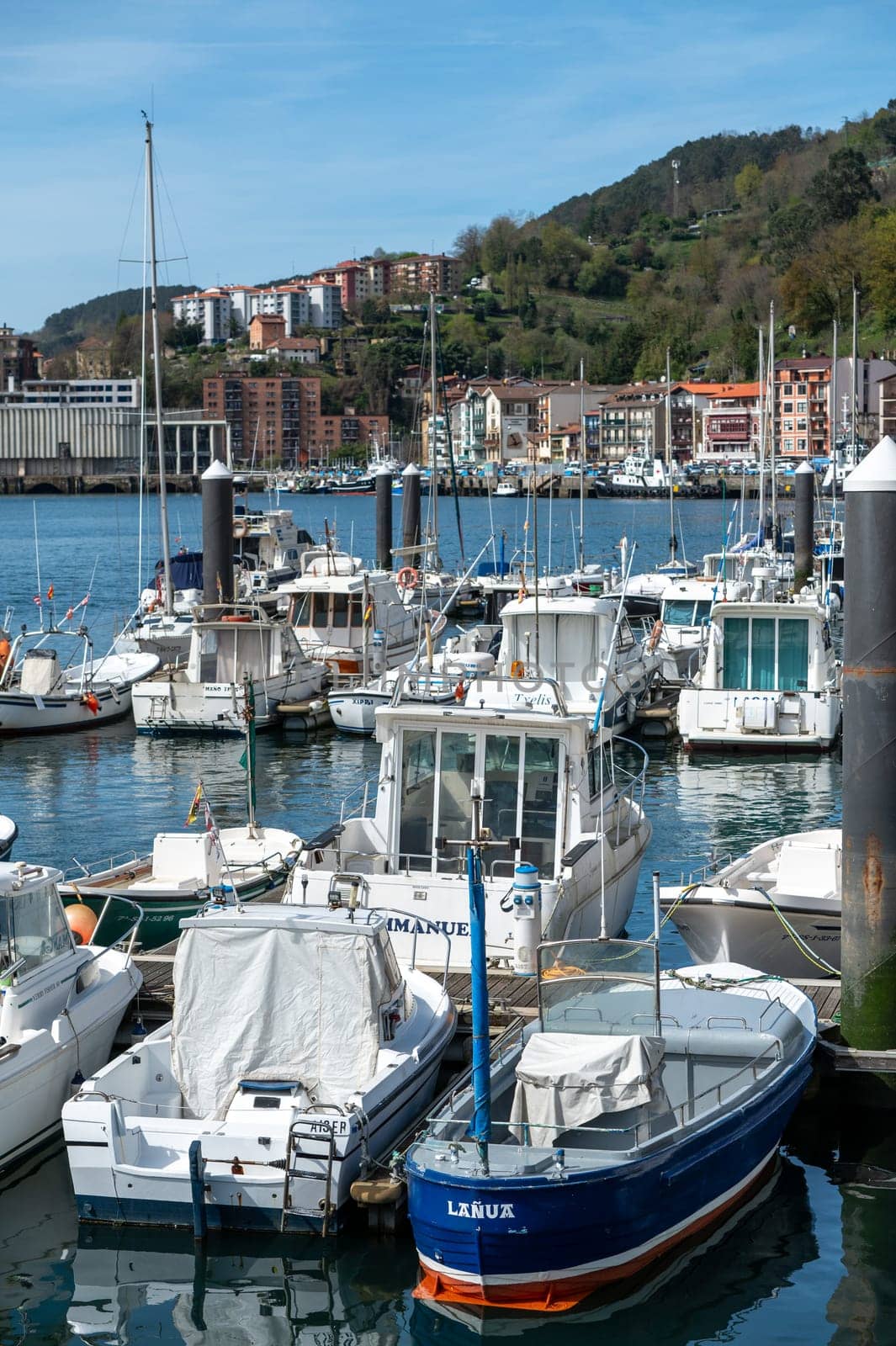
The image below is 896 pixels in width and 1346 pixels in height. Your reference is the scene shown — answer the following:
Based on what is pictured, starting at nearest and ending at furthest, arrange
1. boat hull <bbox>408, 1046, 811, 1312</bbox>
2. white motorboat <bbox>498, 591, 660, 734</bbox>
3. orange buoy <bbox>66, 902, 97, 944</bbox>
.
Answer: boat hull <bbox>408, 1046, 811, 1312</bbox> < orange buoy <bbox>66, 902, 97, 944</bbox> < white motorboat <bbox>498, 591, 660, 734</bbox>

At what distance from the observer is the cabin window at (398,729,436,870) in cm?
1421

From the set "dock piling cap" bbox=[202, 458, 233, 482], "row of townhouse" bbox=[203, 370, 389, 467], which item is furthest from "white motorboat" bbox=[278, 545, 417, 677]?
"row of townhouse" bbox=[203, 370, 389, 467]

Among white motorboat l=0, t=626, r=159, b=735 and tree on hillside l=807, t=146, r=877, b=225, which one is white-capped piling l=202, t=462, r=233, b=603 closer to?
white motorboat l=0, t=626, r=159, b=735

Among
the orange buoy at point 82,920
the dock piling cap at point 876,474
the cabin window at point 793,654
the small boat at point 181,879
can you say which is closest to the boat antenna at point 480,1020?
the dock piling cap at point 876,474

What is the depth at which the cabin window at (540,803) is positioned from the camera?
14.2 m

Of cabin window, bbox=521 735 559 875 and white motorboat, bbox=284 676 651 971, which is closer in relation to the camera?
white motorboat, bbox=284 676 651 971

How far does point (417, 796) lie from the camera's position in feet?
47.0

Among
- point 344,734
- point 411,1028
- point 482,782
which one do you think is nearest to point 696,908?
point 482,782

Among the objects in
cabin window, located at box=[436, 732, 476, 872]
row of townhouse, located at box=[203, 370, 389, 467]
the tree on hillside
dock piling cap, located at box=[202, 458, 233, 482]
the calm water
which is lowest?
the calm water

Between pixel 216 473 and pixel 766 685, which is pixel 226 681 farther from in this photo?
pixel 766 685

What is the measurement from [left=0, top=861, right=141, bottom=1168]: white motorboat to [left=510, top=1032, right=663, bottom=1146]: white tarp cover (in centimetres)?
341

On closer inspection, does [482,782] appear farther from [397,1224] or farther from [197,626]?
[197,626]

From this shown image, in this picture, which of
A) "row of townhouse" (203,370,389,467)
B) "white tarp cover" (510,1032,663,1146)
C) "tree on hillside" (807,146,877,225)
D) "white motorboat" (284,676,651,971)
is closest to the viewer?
"white tarp cover" (510,1032,663,1146)

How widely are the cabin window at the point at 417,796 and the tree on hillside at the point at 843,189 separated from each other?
150884 millimetres
